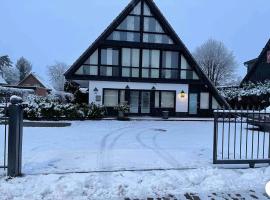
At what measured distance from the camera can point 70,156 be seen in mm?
7371

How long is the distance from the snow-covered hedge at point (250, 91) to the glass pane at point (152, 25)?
9129mm

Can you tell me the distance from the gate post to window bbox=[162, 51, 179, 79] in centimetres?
1969

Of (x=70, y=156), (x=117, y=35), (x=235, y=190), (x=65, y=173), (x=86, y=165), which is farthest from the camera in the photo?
(x=117, y=35)

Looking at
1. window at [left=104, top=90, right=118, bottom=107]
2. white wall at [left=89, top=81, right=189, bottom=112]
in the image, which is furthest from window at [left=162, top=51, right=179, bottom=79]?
window at [left=104, top=90, right=118, bottom=107]

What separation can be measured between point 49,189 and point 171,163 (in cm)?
271

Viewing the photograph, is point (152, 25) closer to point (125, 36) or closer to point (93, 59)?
point (125, 36)

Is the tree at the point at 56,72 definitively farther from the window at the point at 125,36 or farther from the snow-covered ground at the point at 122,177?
the snow-covered ground at the point at 122,177

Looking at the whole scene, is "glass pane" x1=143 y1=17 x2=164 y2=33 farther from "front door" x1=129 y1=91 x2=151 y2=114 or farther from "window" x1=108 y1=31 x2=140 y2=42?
"front door" x1=129 y1=91 x2=151 y2=114

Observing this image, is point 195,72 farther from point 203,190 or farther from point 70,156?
point 203,190

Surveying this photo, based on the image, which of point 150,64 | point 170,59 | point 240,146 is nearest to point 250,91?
point 170,59

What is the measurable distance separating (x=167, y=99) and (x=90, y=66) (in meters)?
6.15

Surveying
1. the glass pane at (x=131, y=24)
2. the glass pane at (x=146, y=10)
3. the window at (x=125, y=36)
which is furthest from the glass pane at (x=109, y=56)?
the glass pane at (x=146, y=10)

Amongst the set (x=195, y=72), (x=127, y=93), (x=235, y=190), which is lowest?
(x=235, y=190)

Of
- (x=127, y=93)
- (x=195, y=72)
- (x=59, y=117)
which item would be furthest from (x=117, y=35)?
(x=59, y=117)
